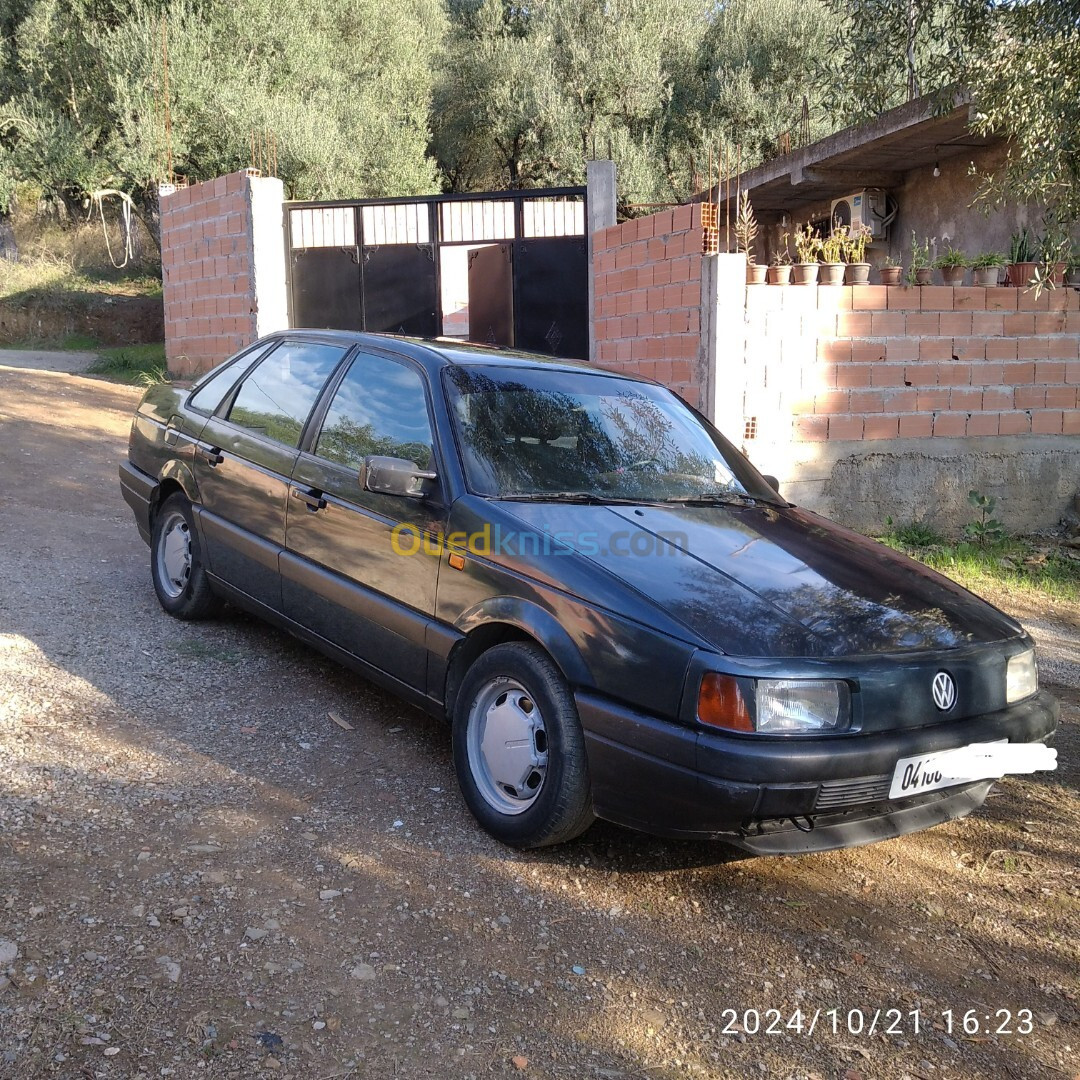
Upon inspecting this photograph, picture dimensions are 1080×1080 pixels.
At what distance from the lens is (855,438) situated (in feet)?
27.3

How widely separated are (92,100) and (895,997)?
23.0 metres

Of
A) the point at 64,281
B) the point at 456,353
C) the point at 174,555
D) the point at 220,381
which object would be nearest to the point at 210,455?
the point at 220,381

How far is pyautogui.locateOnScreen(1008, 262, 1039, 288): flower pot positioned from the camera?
843cm

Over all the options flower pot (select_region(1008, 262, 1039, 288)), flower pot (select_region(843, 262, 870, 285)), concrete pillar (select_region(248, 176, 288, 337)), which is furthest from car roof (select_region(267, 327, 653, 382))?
concrete pillar (select_region(248, 176, 288, 337))

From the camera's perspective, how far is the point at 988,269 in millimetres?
8445

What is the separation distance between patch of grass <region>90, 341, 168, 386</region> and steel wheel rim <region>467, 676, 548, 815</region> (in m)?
12.2

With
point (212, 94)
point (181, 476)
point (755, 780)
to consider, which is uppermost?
point (212, 94)

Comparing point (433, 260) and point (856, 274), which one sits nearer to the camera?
point (856, 274)

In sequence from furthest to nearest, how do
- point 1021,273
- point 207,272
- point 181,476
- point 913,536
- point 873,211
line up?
point 207,272
point 873,211
point 1021,273
point 913,536
point 181,476

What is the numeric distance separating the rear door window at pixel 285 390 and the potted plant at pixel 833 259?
4628 millimetres

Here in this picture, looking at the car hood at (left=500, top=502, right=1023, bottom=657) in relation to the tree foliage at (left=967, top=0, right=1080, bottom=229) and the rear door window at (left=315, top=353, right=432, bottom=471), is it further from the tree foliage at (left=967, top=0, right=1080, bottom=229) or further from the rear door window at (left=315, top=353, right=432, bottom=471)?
the tree foliage at (left=967, top=0, right=1080, bottom=229)

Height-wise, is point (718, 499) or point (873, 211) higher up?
point (873, 211)

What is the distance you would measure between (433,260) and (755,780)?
12.7 m

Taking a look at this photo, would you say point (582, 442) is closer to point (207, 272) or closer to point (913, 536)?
point (913, 536)
